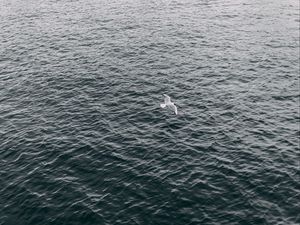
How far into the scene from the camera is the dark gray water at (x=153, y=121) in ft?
104

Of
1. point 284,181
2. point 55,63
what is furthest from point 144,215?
point 55,63

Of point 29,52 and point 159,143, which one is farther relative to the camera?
point 29,52

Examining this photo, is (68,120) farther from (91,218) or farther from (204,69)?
(204,69)

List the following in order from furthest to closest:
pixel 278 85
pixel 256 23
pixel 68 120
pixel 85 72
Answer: pixel 256 23
pixel 85 72
pixel 278 85
pixel 68 120

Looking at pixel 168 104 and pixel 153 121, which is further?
pixel 168 104

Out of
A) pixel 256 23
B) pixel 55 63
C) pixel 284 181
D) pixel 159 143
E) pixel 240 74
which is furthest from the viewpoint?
pixel 256 23

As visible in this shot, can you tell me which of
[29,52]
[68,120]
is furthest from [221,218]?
[29,52]

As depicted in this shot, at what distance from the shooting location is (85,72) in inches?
2215

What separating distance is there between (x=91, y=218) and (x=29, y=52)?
4380 cm

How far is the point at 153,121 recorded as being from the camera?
43969 millimetres

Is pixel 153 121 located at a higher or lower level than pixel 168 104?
lower

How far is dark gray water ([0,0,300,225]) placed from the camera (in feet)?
104

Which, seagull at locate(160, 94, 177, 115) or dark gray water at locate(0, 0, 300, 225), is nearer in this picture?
dark gray water at locate(0, 0, 300, 225)

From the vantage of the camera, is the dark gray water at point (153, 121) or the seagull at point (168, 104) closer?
the dark gray water at point (153, 121)
